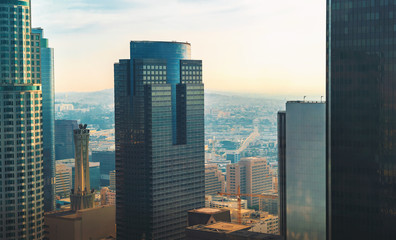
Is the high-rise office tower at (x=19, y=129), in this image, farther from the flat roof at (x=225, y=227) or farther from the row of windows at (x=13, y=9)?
the flat roof at (x=225, y=227)

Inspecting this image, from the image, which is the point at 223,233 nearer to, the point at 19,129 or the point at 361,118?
the point at 361,118

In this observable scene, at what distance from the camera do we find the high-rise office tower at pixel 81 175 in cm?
19475

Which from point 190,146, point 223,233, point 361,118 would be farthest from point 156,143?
point 361,118

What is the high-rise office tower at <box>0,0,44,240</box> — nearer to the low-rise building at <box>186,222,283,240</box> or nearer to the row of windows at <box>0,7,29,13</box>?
the row of windows at <box>0,7,29,13</box>

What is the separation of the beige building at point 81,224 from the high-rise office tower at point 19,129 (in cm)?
3292

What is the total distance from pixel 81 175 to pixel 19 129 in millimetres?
62663

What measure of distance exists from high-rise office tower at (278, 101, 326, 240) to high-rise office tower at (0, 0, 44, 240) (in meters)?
60.8

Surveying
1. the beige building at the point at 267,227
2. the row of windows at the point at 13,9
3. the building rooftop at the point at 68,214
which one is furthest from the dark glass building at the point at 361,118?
the building rooftop at the point at 68,214

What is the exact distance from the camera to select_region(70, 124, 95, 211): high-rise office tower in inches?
7667

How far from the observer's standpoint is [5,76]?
14050cm

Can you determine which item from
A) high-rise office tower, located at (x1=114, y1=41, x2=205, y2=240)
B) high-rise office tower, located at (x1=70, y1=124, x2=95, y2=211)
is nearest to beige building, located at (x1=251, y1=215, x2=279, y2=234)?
high-rise office tower, located at (x1=114, y1=41, x2=205, y2=240)

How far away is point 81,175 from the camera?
198 meters

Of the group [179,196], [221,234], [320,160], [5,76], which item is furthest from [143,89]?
[320,160]

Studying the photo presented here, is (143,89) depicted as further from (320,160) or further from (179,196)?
(320,160)
